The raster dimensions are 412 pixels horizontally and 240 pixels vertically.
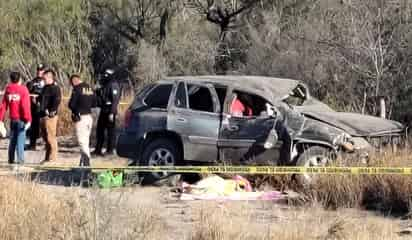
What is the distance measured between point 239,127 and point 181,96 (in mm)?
1124

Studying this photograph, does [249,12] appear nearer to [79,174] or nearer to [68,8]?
[68,8]

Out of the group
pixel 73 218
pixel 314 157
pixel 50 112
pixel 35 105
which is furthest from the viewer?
pixel 35 105

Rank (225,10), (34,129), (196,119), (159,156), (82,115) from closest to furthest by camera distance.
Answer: (196,119)
(159,156)
(82,115)
(34,129)
(225,10)

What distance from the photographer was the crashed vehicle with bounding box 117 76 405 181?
39.8 feet

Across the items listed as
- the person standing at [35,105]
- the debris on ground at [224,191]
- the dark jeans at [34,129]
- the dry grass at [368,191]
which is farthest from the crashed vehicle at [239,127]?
the dark jeans at [34,129]

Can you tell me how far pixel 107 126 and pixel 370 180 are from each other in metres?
7.11

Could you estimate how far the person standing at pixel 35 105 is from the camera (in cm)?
1747

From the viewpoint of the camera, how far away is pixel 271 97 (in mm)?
12523

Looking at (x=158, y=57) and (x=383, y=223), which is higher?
(x=158, y=57)

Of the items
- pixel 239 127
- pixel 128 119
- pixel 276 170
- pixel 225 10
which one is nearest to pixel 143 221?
pixel 276 170

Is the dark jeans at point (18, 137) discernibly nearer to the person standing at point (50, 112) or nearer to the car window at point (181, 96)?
the person standing at point (50, 112)

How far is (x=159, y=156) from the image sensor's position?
43.0ft

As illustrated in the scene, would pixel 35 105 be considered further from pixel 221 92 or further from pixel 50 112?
pixel 221 92

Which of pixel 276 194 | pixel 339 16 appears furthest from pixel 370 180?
A: pixel 339 16
